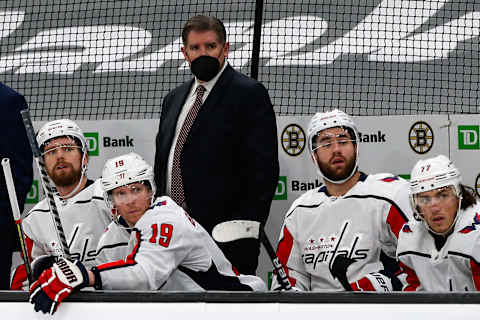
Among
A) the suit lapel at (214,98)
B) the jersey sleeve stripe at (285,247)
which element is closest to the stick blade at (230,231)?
the jersey sleeve stripe at (285,247)

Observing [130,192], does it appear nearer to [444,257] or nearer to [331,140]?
[331,140]

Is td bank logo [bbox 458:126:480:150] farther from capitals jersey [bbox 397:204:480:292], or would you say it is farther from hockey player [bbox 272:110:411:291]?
capitals jersey [bbox 397:204:480:292]

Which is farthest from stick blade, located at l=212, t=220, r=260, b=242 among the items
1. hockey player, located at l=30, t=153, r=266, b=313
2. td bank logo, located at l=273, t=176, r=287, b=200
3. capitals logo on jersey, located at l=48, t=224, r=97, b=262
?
td bank logo, located at l=273, t=176, r=287, b=200

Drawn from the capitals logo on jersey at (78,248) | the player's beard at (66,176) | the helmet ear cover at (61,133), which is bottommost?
the capitals logo on jersey at (78,248)

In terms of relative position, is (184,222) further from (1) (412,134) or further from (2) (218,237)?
(1) (412,134)

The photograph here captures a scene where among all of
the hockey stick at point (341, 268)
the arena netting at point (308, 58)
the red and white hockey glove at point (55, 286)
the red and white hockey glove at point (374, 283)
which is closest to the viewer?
the red and white hockey glove at point (55, 286)

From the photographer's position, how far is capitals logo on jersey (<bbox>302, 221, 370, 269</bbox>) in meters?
3.09

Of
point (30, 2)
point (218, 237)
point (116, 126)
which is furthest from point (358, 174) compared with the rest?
point (30, 2)

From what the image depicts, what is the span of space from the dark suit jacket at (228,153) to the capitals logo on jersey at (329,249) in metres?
0.22

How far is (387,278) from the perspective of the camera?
2.93m

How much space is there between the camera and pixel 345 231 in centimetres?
316

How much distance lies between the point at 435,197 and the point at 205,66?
110cm

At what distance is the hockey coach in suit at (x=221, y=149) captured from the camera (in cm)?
321

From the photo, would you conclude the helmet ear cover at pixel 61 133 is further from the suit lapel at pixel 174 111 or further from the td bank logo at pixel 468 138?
the td bank logo at pixel 468 138
